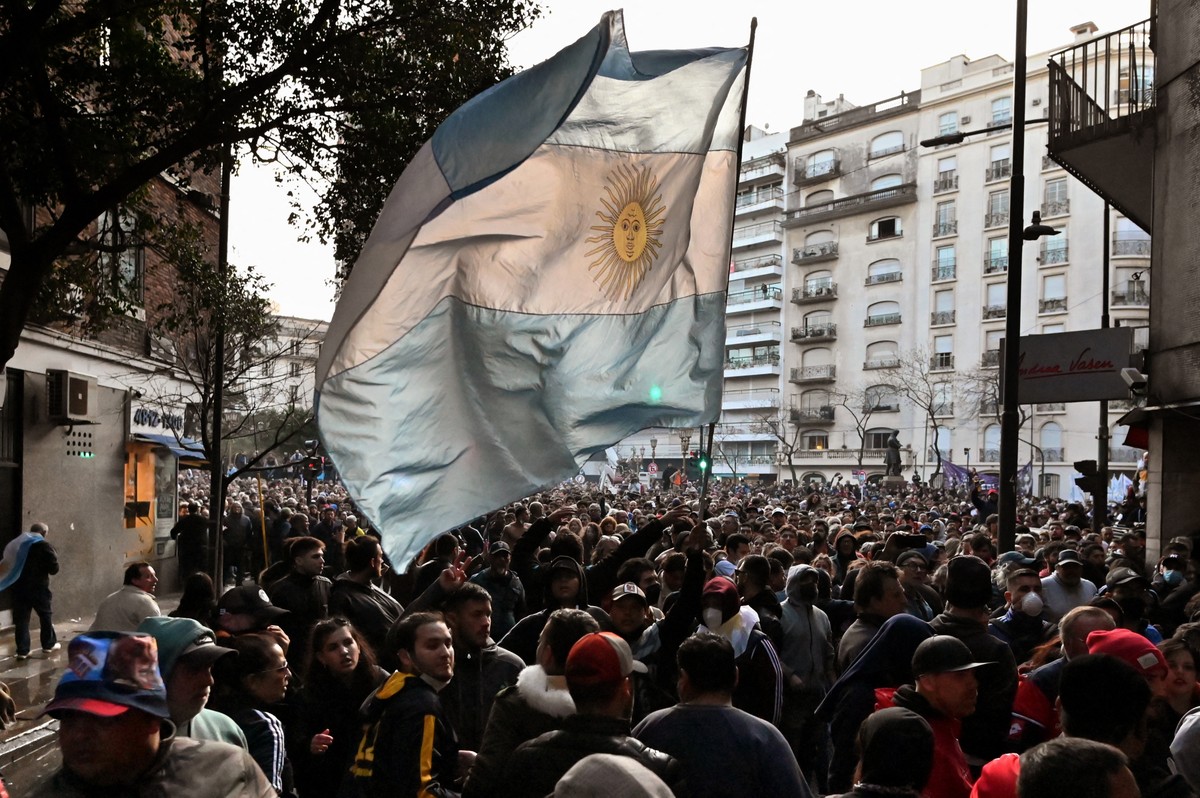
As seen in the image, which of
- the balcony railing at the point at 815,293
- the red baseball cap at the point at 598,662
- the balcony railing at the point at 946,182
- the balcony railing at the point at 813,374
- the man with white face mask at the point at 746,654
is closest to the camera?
the red baseball cap at the point at 598,662

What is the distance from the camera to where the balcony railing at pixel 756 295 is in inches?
3081

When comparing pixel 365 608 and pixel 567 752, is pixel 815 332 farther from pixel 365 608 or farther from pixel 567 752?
pixel 567 752

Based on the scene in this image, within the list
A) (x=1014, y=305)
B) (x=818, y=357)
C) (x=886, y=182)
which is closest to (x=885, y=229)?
(x=886, y=182)

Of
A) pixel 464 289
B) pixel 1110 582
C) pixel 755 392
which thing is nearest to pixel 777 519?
pixel 1110 582

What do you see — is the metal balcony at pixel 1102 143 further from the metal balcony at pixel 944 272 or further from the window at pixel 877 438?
the window at pixel 877 438

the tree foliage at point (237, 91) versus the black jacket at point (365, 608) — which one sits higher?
the tree foliage at point (237, 91)

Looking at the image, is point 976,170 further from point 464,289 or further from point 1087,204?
point 464,289

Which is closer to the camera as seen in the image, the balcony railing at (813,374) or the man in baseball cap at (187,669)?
the man in baseball cap at (187,669)

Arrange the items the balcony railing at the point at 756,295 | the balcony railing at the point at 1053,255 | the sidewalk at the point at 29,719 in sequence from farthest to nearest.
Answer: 1. the balcony railing at the point at 756,295
2. the balcony railing at the point at 1053,255
3. the sidewalk at the point at 29,719

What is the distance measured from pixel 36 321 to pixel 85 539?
3.93 metres

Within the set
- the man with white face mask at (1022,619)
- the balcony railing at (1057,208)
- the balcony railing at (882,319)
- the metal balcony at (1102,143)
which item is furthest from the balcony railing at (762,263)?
the man with white face mask at (1022,619)

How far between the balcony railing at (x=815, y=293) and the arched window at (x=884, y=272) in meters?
2.74

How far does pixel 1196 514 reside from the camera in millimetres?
12781

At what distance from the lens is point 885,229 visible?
231ft
